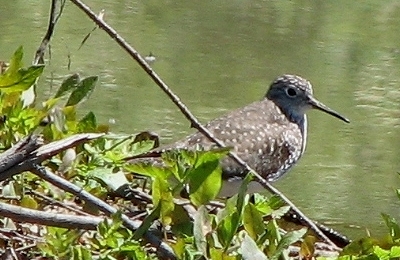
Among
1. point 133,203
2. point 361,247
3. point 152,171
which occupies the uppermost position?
point 152,171

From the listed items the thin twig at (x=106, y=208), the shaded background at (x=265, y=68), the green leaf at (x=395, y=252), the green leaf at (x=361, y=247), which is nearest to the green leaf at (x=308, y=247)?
the green leaf at (x=361, y=247)

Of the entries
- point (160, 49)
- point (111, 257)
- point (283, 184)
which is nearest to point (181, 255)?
point (111, 257)

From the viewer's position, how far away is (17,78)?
2.01m

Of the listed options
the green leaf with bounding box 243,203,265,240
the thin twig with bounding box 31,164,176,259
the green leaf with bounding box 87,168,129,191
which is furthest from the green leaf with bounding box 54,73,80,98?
the green leaf with bounding box 243,203,265,240

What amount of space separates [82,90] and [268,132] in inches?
94.5

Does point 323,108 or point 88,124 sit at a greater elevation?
point 88,124

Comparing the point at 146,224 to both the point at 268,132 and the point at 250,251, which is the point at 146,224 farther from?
the point at 268,132

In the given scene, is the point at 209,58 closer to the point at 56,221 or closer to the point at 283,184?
the point at 283,184

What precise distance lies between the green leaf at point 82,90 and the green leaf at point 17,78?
0.69 ft

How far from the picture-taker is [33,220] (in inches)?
74.2

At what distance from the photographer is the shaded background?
371cm

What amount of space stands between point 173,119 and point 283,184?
1.58 feet

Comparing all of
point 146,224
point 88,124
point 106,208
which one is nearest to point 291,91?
point 88,124

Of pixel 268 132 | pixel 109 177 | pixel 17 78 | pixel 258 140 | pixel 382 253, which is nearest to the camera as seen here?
pixel 382 253
